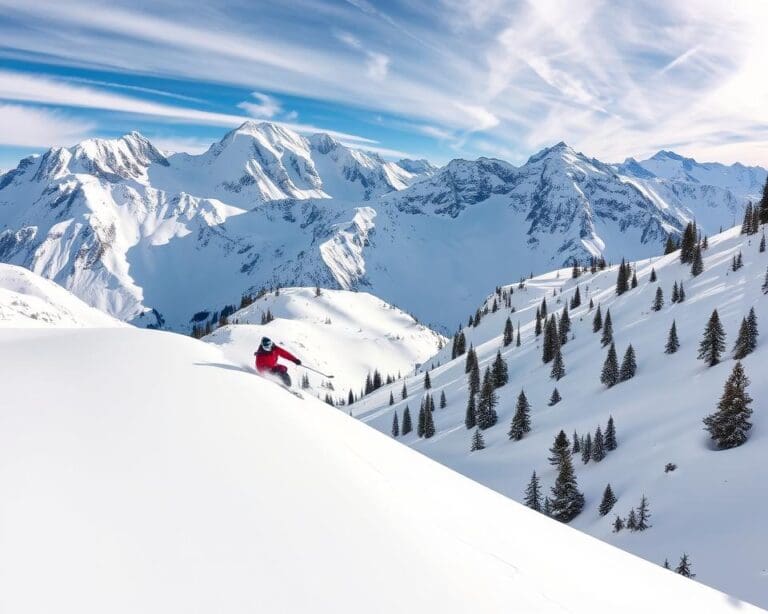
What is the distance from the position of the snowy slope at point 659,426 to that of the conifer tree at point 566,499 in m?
0.96

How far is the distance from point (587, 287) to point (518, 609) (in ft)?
558

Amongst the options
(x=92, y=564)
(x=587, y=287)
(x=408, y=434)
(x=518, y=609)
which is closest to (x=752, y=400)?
(x=518, y=609)

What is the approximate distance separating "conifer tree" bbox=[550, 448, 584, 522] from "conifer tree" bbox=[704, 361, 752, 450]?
12590 millimetres

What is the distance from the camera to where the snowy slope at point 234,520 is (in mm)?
3805

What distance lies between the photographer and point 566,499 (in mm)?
43312

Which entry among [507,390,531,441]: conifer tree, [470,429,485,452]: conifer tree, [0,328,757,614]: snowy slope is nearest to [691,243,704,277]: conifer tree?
[507,390,531,441]: conifer tree

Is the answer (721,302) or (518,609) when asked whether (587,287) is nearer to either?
(721,302)

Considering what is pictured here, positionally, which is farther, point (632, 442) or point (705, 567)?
point (632, 442)

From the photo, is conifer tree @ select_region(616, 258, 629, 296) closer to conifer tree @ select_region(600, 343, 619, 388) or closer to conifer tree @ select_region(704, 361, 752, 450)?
conifer tree @ select_region(600, 343, 619, 388)

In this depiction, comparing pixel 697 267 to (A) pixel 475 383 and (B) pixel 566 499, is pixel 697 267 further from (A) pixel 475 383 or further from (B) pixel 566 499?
(B) pixel 566 499

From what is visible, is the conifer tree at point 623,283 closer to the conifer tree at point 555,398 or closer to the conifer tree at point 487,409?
the conifer tree at point 555,398

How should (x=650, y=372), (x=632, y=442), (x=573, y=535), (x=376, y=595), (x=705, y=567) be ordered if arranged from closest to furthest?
(x=376, y=595) → (x=573, y=535) → (x=705, y=567) → (x=632, y=442) → (x=650, y=372)

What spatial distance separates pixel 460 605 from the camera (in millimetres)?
4324

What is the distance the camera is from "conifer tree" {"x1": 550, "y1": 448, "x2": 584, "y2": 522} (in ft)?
142
